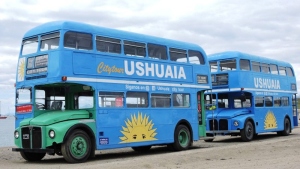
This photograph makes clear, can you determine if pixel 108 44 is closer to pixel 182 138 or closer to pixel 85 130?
pixel 85 130

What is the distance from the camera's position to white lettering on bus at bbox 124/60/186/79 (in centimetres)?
1579

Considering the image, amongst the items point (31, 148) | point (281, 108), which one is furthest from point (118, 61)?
point (281, 108)

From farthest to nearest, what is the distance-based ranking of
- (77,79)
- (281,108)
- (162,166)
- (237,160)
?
(281,108), (77,79), (237,160), (162,166)

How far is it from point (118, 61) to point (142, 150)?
4587 mm

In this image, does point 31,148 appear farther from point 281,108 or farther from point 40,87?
point 281,108

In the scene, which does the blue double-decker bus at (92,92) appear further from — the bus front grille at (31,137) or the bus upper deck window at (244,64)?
the bus upper deck window at (244,64)

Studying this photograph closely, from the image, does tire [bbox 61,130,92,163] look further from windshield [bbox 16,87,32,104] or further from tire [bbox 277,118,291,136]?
tire [bbox 277,118,291,136]

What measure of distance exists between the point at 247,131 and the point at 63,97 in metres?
10.1

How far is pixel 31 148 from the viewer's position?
44.8ft

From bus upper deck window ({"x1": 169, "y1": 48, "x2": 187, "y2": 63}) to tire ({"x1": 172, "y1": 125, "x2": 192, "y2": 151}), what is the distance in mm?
2473

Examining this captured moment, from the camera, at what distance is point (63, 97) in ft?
49.3

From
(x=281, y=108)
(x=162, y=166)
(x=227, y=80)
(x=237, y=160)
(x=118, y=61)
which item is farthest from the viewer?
(x=281, y=108)

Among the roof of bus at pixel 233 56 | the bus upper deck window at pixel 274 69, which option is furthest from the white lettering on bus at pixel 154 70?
the bus upper deck window at pixel 274 69

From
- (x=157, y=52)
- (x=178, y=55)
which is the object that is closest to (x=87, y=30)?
(x=157, y=52)
